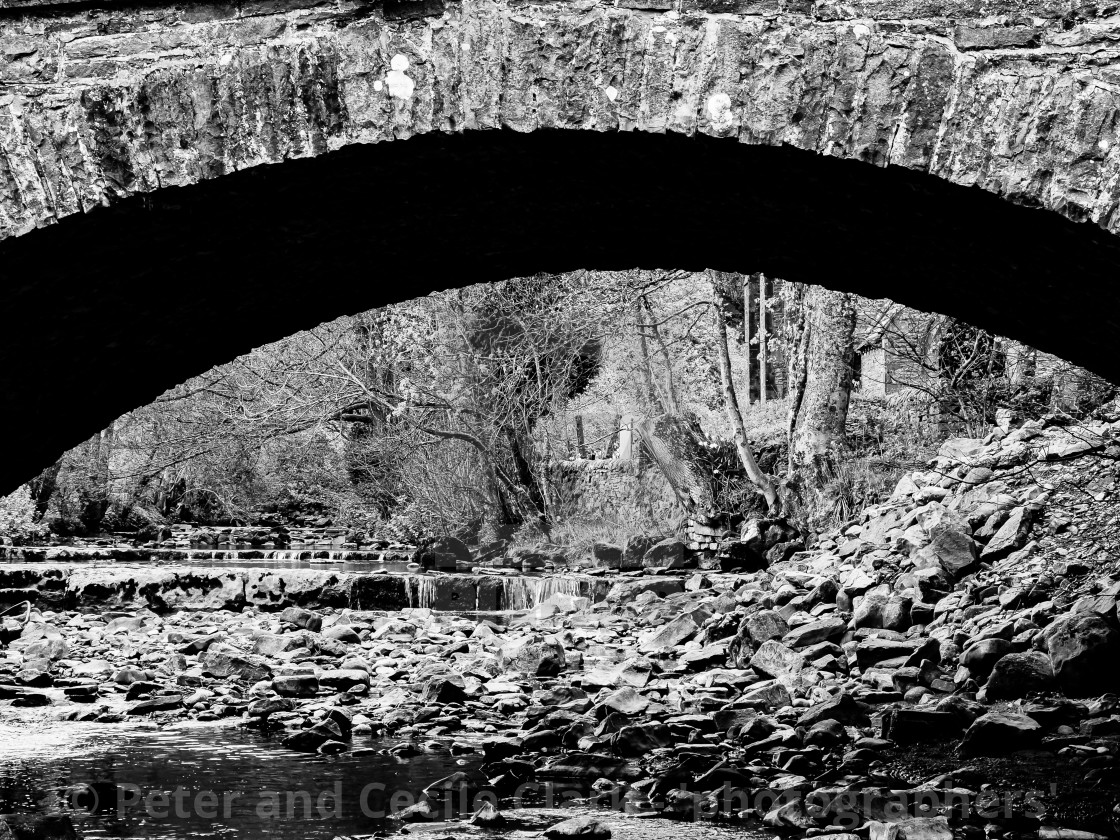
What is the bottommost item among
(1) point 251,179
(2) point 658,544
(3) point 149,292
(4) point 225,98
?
(2) point 658,544

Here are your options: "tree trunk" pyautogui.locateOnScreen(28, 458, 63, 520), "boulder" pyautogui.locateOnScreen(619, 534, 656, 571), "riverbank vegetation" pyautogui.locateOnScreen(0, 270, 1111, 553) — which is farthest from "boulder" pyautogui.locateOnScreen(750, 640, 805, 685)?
"tree trunk" pyautogui.locateOnScreen(28, 458, 63, 520)

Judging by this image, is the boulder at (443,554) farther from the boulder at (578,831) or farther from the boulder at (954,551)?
the boulder at (578,831)

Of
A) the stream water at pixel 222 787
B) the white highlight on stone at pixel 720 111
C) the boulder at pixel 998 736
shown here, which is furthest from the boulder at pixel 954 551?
the white highlight on stone at pixel 720 111

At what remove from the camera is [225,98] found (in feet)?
9.75

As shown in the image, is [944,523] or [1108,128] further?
[944,523]

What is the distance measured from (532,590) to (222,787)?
739cm

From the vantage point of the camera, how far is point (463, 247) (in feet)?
13.9

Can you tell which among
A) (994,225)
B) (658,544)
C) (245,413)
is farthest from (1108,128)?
(245,413)

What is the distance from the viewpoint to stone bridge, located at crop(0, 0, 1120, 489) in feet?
9.22

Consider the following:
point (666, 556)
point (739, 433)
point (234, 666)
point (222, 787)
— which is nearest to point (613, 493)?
point (666, 556)

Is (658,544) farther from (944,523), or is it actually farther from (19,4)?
(19,4)

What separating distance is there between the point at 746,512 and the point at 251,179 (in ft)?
38.7

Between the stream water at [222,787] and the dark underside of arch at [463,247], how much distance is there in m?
1.41

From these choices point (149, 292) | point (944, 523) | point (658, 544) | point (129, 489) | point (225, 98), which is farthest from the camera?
point (129, 489)
